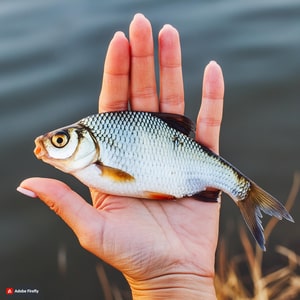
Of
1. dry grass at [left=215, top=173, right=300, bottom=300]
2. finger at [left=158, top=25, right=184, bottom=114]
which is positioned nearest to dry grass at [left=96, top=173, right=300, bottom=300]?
dry grass at [left=215, top=173, right=300, bottom=300]

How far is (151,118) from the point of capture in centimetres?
311

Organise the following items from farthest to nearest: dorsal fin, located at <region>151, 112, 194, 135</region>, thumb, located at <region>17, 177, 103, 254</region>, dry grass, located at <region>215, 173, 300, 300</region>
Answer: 1. dry grass, located at <region>215, 173, 300, 300</region>
2. dorsal fin, located at <region>151, 112, 194, 135</region>
3. thumb, located at <region>17, 177, 103, 254</region>

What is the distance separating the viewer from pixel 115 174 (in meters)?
2.97

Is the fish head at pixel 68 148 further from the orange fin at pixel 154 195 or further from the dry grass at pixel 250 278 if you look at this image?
Answer: the dry grass at pixel 250 278

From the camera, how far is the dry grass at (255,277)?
368cm

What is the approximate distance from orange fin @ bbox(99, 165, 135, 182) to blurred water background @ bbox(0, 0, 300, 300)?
4.45ft

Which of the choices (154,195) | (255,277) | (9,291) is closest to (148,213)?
(154,195)

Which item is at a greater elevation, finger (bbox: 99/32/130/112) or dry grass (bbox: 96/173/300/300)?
finger (bbox: 99/32/130/112)

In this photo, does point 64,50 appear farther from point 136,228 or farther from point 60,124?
point 136,228

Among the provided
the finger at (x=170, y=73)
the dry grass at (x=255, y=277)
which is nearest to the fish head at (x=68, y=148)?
the finger at (x=170, y=73)

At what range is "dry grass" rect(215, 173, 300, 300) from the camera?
368 cm

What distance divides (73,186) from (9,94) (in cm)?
170

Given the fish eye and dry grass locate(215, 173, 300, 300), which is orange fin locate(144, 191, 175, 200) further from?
dry grass locate(215, 173, 300, 300)

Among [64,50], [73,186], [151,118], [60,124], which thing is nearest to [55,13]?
[64,50]
